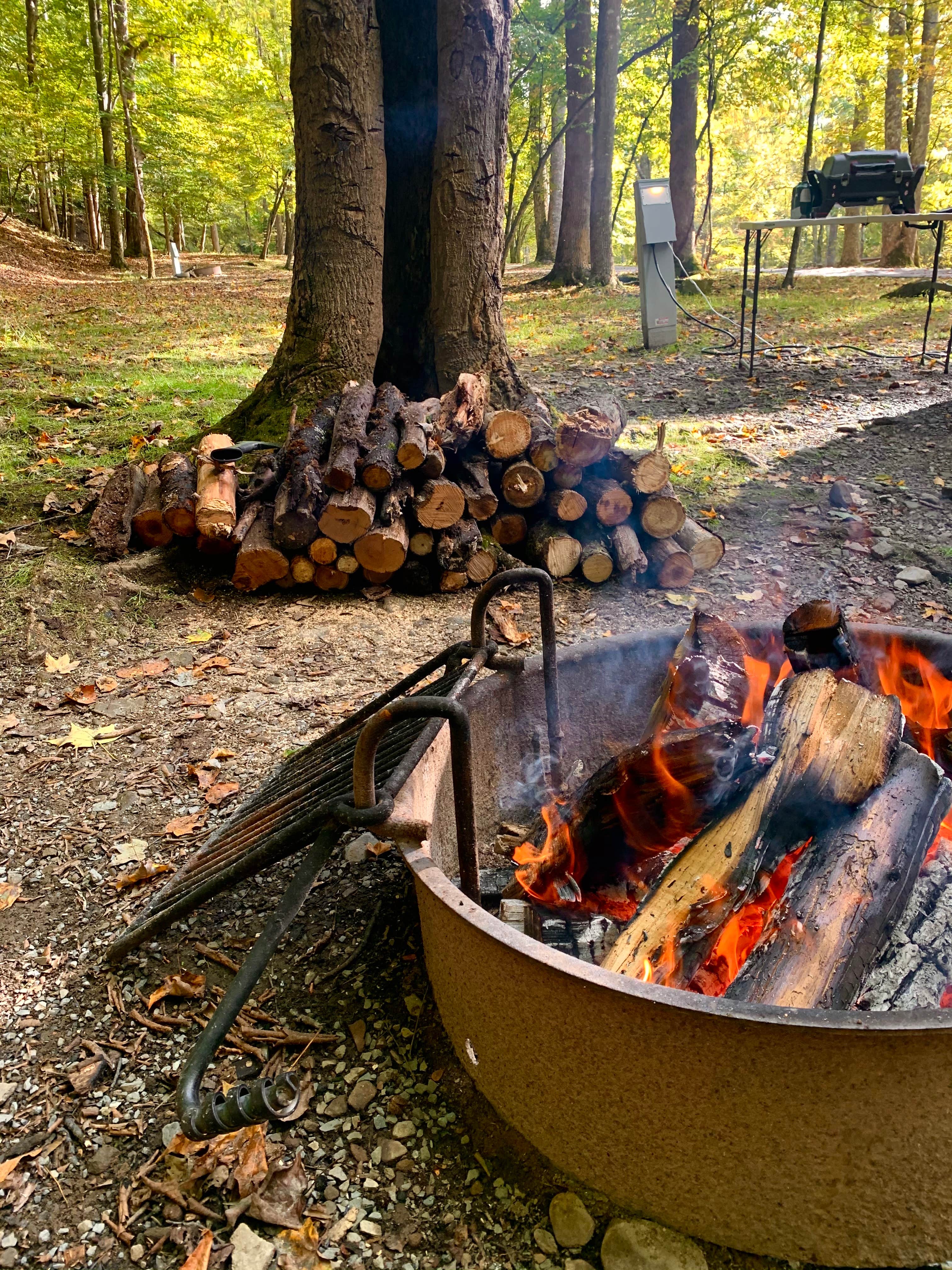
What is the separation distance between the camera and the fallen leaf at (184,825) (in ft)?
10.2

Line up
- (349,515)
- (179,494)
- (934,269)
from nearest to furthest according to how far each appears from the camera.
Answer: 1. (349,515)
2. (179,494)
3. (934,269)

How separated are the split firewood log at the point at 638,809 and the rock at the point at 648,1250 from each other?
0.85m

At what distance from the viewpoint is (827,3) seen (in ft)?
49.4

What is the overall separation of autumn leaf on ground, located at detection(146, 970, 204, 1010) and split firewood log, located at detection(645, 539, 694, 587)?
352 centimetres

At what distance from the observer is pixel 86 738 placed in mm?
3691

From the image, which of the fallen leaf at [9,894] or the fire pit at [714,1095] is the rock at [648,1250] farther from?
the fallen leaf at [9,894]

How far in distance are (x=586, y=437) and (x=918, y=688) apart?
2582 mm

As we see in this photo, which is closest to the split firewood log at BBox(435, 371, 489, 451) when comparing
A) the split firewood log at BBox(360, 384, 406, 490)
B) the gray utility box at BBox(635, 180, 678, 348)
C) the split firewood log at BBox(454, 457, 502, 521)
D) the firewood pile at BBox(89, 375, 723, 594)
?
the firewood pile at BBox(89, 375, 723, 594)

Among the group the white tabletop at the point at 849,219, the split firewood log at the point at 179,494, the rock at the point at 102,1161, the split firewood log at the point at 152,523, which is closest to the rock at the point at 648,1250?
the rock at the point at 102,1161

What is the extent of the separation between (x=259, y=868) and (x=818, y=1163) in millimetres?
1312

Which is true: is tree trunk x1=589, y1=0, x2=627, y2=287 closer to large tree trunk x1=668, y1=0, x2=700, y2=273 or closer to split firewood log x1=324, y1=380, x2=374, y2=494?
large tree trunk x1=668, y1=0, x2=700, y2=273

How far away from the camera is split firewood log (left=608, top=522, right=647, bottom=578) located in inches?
199

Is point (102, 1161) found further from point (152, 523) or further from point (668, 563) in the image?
point (668, 563)

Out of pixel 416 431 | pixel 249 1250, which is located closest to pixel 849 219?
pixel 416 431
